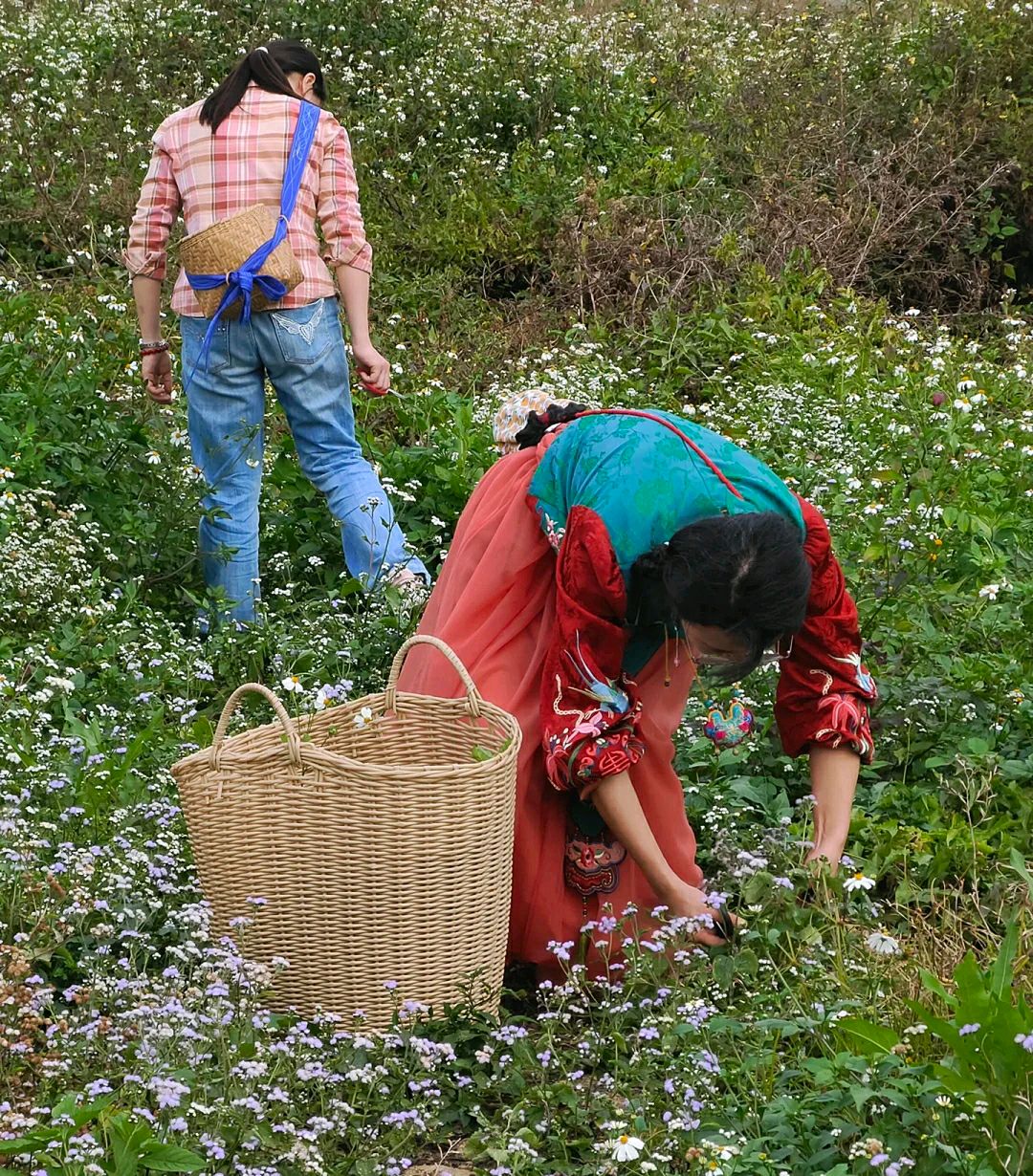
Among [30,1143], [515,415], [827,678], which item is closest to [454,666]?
[827,678]

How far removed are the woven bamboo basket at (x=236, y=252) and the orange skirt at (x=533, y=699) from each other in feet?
5.03

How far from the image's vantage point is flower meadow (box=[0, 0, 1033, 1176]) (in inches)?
97.7

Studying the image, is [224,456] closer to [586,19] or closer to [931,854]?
[931,854]

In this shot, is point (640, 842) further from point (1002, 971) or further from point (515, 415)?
point (515, 415)

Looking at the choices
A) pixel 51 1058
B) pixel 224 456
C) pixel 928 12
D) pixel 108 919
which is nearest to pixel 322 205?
pixel 224 456

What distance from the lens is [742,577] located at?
2.78 m

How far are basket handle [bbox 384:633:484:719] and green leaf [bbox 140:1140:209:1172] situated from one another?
107 cm

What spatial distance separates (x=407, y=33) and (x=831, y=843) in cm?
751

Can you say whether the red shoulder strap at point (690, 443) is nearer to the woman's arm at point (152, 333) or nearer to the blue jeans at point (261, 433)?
the blue jeans at point (261, 433)

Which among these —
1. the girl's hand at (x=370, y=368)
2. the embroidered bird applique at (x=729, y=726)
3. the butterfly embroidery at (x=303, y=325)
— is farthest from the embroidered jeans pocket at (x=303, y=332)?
the embroidered bird applique at (x=729, y=726)

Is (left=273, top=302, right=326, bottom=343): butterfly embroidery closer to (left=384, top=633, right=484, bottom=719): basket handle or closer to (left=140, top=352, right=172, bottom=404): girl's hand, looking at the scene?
(left=140, top=352, right=172, bottom=404): girl's hand

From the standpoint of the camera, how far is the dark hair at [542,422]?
359 centimetres

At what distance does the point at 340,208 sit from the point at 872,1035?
3360 millimetres

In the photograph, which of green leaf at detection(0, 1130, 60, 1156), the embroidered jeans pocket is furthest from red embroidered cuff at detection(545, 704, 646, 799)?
the embroidered jeans pocket
